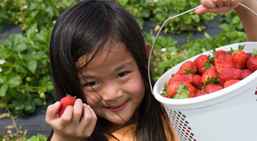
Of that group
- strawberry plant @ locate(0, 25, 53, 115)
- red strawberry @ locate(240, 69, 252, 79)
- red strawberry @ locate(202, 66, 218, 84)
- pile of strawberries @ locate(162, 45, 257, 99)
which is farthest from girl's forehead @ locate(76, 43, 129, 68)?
strawberry plant @ locate(0, 25, 53, 115)

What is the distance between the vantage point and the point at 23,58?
108 inches

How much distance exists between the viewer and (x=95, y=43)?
152cm

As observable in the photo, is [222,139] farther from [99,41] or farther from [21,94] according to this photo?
[21,94]

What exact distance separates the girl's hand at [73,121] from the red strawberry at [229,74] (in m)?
0.49

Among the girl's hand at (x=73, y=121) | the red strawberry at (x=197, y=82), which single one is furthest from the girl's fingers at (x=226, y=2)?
the girl's hand at (x=73, y=121)

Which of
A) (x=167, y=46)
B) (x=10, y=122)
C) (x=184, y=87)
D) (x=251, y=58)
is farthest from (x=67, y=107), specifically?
(x=167, y=46)

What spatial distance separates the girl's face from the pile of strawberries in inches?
7.0

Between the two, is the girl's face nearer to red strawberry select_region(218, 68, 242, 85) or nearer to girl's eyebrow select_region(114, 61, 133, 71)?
girl's eyebrow select_region(114, 61, 133, 71)

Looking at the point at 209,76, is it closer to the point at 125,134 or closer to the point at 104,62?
the point at 104,62

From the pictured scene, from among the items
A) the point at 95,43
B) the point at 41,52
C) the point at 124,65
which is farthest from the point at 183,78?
the point at 41,52

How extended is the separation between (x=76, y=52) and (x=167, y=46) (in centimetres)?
163

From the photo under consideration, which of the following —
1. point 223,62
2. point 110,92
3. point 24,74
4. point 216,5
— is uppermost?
point 216,5

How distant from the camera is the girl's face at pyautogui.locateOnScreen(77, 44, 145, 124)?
152cm

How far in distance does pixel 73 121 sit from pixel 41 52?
159cm
